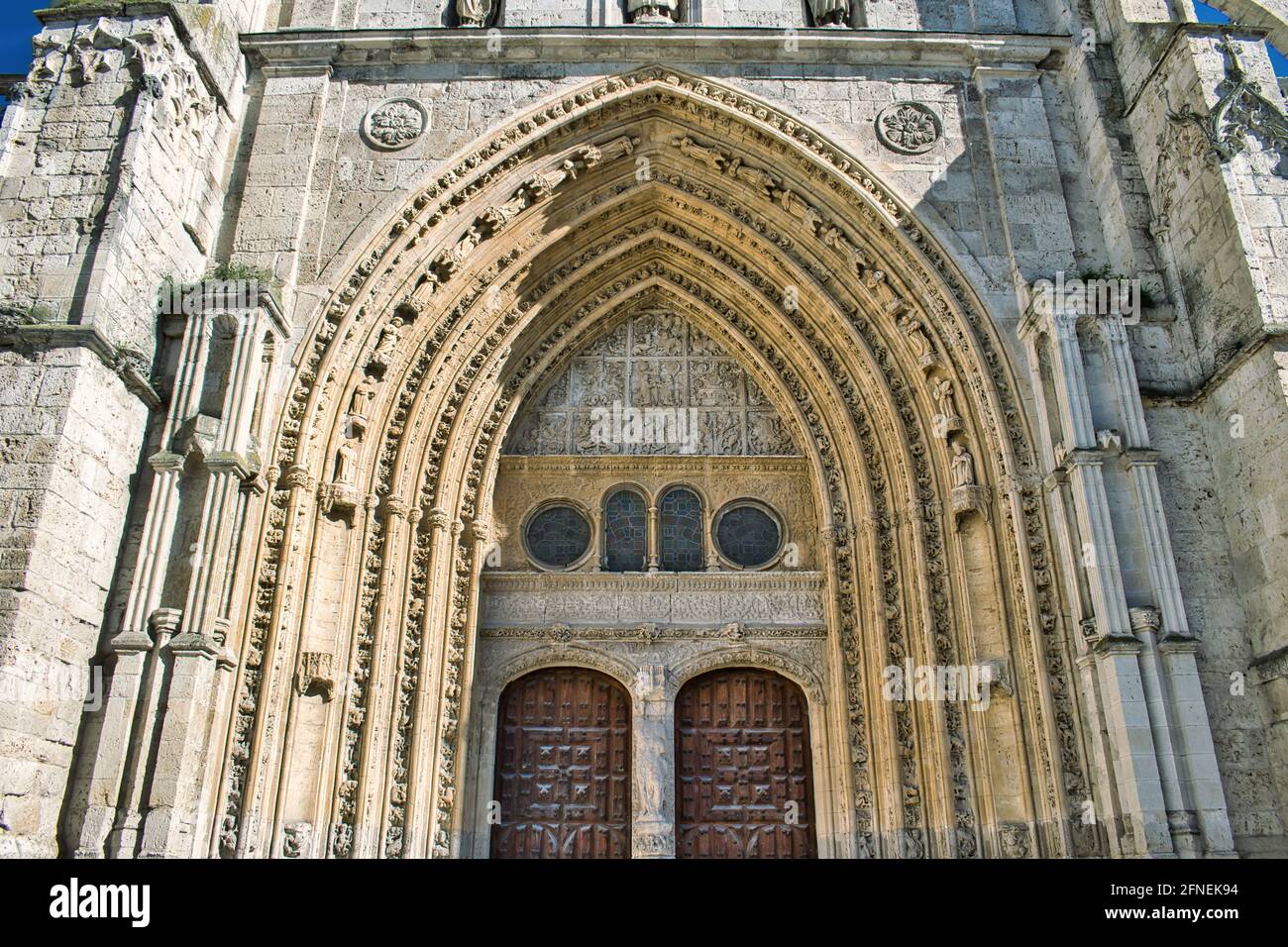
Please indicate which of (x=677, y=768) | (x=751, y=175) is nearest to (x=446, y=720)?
(x=677, y=768)

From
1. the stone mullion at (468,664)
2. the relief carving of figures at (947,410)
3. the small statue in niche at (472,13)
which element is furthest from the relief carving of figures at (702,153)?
the stone mullion at (468,664)

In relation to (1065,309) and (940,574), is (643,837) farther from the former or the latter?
(1065,309)

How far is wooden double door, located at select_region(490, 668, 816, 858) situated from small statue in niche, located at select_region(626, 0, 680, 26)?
6982 millimetres

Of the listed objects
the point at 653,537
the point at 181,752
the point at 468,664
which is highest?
→ the point at 653,537

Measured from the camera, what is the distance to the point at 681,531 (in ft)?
34.8

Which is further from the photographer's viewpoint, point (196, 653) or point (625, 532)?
point (625, 532)

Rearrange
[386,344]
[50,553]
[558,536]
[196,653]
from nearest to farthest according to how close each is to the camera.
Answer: [50,553]
[196,653]
[386,344]
[558,536]

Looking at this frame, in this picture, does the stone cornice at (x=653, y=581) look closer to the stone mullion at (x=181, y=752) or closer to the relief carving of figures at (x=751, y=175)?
the stone mullion at (x=181, y=752)

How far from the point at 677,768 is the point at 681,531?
2442mm

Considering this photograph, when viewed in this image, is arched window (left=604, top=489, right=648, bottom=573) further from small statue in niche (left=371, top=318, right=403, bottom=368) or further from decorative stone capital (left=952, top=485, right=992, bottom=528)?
decorative stone capital (left=952, top=485, right=992, bottom=528)

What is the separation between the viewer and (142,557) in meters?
7.73

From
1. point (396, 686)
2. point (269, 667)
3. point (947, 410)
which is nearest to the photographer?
point (269, 667)

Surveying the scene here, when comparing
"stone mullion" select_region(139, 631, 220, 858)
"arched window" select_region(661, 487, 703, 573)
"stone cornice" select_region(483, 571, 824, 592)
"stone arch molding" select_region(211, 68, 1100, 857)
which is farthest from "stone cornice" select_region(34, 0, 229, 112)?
"arched window" select_region(661, 487, 703, 573)

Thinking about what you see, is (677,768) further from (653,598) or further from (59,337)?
(59,337)
